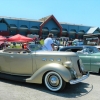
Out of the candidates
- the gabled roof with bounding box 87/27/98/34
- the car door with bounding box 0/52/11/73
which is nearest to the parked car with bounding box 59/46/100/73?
the car door with bounding box 0/52/11/73

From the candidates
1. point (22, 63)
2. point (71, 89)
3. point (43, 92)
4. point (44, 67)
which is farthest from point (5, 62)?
point (71, 89)

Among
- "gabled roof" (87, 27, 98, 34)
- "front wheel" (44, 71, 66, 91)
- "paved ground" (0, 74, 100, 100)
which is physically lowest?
"paved ground" (0, 74, 100, 100)

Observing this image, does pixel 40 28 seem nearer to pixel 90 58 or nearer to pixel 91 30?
pixel 91 30

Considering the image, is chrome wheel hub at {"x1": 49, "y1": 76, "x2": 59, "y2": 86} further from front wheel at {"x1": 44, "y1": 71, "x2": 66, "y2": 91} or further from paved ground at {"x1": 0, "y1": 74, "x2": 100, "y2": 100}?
paved ground at {"x1": 0, "y1": 74, "x2": 100, "y2": 100}

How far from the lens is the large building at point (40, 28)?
139 feet

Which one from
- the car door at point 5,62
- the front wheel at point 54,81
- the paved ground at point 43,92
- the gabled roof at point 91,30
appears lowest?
the paved ground at point 43,92

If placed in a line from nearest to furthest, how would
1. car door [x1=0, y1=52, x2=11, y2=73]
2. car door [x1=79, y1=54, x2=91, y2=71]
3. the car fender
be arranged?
the car fender
car door [x1=0, y1=52, x2=11, y2=73]
car door [x1=79, y1=54, x2=91, y2=71]

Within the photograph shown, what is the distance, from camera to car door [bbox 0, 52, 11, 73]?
6188 mm

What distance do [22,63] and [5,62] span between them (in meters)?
0.86

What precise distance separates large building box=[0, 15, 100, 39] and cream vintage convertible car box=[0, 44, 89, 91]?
36.6 meters

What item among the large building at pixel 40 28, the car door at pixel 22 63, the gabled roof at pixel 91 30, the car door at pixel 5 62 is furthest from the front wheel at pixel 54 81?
Result: the gabled roof at pixel 91 30

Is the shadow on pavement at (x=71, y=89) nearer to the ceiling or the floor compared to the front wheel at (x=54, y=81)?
nearer to the floor

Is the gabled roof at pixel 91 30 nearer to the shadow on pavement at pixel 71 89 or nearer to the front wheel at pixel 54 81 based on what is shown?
the shadow on pavement at pixel 71 89

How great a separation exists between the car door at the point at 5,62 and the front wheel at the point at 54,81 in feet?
5.73
